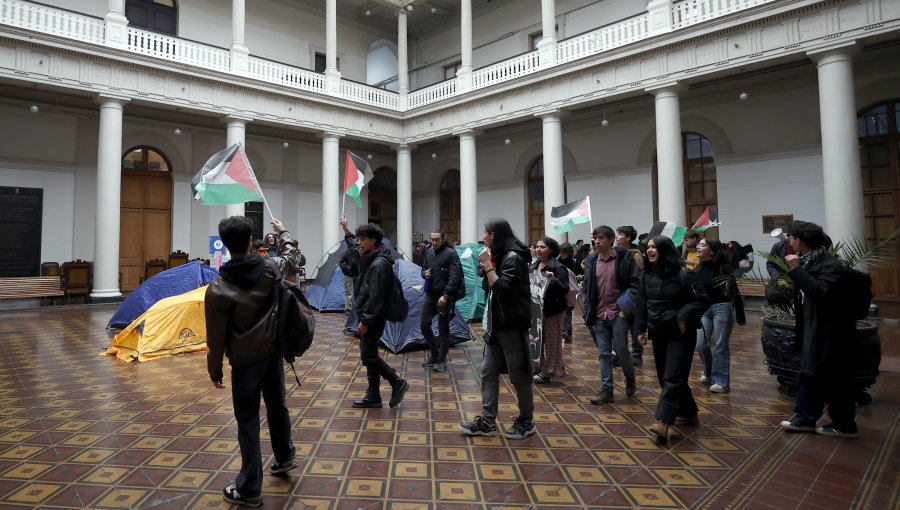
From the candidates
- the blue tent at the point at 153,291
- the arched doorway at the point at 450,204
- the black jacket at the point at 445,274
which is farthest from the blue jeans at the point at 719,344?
the arched doorway at the point at 450,204

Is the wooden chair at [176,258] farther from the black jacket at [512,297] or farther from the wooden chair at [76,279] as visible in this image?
the black jacket at [512,297]

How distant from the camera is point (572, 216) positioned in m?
8.50

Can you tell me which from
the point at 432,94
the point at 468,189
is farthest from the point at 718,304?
the point at 432,94

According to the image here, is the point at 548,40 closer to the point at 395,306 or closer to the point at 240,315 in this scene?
the point at 395,306

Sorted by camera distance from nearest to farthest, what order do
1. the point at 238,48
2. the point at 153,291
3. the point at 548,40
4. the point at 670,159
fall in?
1. the point at 153,291
2. the point at 670,159
3. the point at 548,40
4. the point at 238,48

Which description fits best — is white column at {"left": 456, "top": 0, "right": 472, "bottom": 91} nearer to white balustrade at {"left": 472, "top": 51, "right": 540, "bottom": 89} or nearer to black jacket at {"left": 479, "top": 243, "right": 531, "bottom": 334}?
white balustrade at {"left": 472, "top": 51, "right": 540, "bottom": 89}

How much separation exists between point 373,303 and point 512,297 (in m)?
1.34

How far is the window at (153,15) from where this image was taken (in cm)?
1537

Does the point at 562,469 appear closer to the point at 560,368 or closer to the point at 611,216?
the point at 560,368

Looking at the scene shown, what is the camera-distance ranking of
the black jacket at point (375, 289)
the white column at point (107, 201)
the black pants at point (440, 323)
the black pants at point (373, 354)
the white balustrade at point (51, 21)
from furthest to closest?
the white column at point (107, 201), the white balustrade at point (51, 21), the black pants at point (440, 323), the black pants at point (373, 354), the black jacket at point (375, 289)

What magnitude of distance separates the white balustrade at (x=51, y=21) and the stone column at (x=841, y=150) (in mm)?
17424

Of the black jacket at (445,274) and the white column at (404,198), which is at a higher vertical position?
the white column at (404,198)

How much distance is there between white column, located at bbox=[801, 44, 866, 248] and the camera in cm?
961

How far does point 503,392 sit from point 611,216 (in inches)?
483
